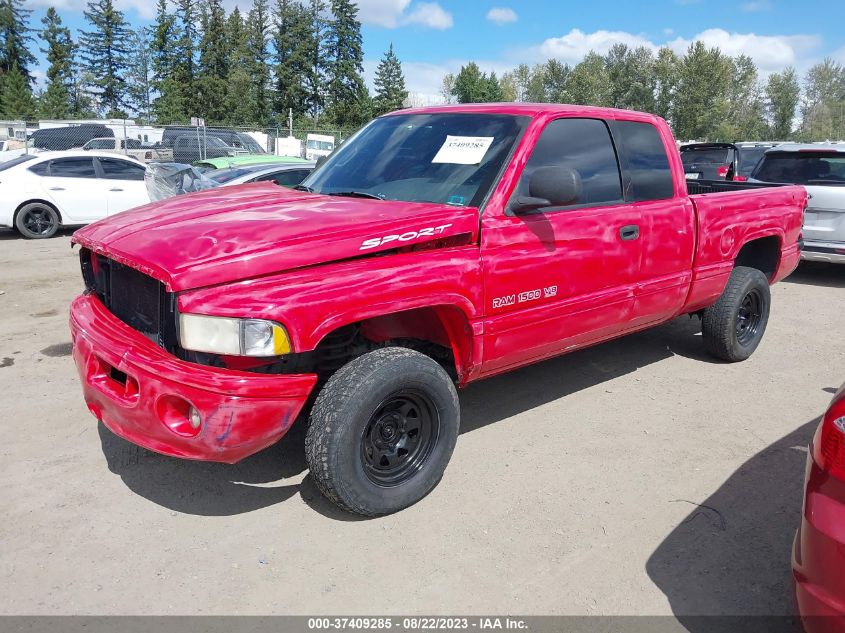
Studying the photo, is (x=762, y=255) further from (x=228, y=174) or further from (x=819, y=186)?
(x=228, y=174)

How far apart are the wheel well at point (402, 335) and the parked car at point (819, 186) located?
6.92 meters

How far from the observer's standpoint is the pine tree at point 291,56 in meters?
65.8

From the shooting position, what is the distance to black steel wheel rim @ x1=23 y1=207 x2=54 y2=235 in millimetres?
11758

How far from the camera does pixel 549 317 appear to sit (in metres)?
3.88

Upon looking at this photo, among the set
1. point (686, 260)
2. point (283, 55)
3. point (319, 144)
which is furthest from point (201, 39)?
point (686, 260)

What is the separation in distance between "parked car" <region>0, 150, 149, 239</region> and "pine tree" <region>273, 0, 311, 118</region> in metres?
56.3

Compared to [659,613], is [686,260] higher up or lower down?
higher up

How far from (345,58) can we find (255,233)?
7190cm

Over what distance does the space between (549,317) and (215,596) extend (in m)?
2.22

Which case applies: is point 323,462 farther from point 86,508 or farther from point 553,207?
point 553,207

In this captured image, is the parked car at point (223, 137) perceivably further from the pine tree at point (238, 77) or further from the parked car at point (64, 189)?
the pine tree at point (238, 77)

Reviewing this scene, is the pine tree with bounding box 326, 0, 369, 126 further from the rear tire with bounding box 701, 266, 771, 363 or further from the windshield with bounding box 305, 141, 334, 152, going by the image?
the rear tire with bounding box 701, 266, 771, 363

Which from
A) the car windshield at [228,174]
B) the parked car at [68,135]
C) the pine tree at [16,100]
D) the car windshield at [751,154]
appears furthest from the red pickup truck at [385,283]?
the pine tree at [16,100]

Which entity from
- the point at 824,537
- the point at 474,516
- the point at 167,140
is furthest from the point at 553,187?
the point at 167,140
